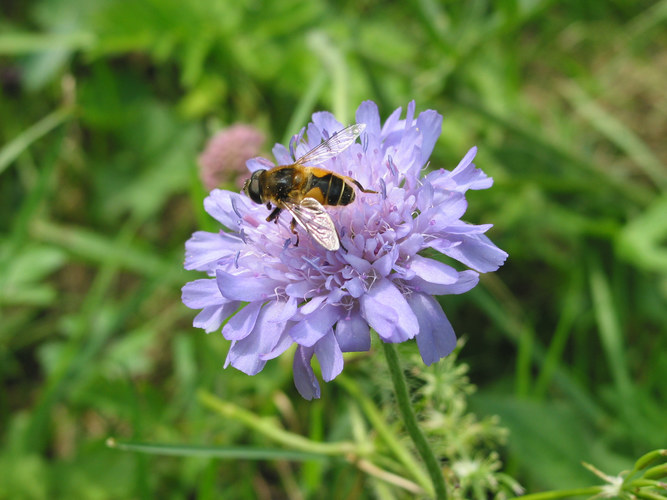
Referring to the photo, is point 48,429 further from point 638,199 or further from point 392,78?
point 638,199

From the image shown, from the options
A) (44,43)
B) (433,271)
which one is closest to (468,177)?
(433,271)

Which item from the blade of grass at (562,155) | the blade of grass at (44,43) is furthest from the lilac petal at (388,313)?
the blade of grass at (44,43)

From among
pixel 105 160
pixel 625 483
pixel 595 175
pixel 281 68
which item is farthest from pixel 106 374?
pixel 595 175

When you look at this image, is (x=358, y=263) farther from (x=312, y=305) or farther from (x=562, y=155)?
(x=562, y=155)

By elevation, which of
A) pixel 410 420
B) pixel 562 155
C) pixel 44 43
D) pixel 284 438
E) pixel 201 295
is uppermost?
pixel 44 43

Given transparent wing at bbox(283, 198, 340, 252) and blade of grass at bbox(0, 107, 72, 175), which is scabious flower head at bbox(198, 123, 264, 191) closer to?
blade of grass at bbox(0, 107, 72, 175)

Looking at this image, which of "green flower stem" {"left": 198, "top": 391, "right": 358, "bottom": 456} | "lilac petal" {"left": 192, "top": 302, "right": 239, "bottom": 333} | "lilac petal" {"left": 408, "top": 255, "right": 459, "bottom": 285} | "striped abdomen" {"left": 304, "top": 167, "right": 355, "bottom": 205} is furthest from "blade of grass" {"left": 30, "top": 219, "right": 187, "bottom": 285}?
"lilac petal" {"left": 408, "top": 255, "right": 459, "bottom": 285}

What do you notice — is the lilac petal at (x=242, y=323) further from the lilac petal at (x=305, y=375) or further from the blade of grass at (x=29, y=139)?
the blade of grass at (x=29, y=139)
